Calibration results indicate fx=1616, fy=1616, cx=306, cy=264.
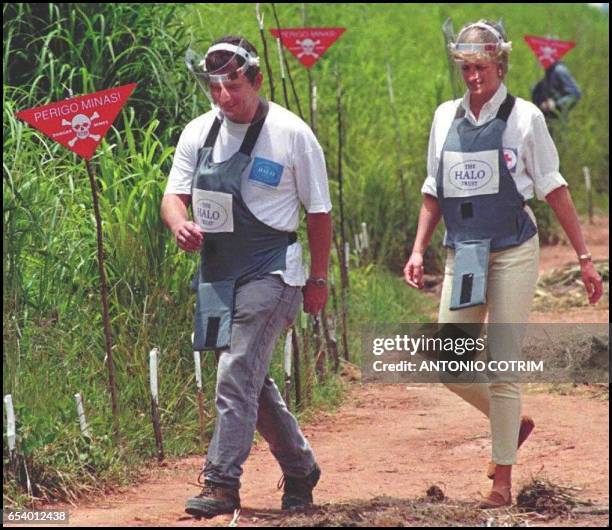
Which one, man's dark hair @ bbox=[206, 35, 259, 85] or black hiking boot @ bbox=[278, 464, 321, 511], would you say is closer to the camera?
man's dark hair @ bbox=[206, 35, 259, 85]

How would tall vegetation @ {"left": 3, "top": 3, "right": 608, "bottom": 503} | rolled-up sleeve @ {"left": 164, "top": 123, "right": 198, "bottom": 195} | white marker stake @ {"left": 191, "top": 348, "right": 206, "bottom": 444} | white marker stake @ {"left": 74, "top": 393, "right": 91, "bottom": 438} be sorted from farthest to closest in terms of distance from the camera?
white marker stake @ {"left": 191, "top": 348, "right": 206, "bottom": 444} → tall vegetation @ {"left": 3, "top": 3, "right": 608, "bottom": 503} → white marker stake @ {"left": 74, "top": 393, "right": 91, "bottom": 438} → rolled-up sleeve @ {"left": 164, "top": 123, "right": 198, "bottom": 195}

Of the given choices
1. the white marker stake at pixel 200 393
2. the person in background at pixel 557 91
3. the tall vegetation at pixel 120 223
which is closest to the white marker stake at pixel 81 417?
the tall vegetation at pixel 120 223

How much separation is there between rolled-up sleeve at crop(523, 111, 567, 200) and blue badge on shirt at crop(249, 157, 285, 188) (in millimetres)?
914

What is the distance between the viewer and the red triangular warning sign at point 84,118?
6379 millimetres

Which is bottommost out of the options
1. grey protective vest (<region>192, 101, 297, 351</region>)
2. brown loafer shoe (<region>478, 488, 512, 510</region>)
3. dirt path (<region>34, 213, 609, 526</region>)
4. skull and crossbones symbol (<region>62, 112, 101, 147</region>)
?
dirt path (<region>34, 213, 609, 526</region>)

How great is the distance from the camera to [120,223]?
7.26 metres

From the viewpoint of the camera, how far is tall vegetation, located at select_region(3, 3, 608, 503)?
6484mm

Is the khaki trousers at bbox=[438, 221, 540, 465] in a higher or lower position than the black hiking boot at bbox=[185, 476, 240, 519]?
higher

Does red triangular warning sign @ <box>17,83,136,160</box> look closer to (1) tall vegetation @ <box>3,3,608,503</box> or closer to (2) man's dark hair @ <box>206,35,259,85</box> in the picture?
(1) tall vegetation @ <box>3,3,608,503</box>

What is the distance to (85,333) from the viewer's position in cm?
707

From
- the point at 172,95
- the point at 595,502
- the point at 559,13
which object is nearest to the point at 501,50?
the point at 595,502

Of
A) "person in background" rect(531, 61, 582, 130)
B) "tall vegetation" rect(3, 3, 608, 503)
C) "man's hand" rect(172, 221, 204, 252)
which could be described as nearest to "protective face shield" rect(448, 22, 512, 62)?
"man's hand" rect(172, 221, 204, 252)

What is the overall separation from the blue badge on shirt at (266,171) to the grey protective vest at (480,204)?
2.38ft

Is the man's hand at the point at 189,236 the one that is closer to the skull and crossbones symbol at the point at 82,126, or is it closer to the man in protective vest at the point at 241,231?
the man in protective vest at the point at 241,231
